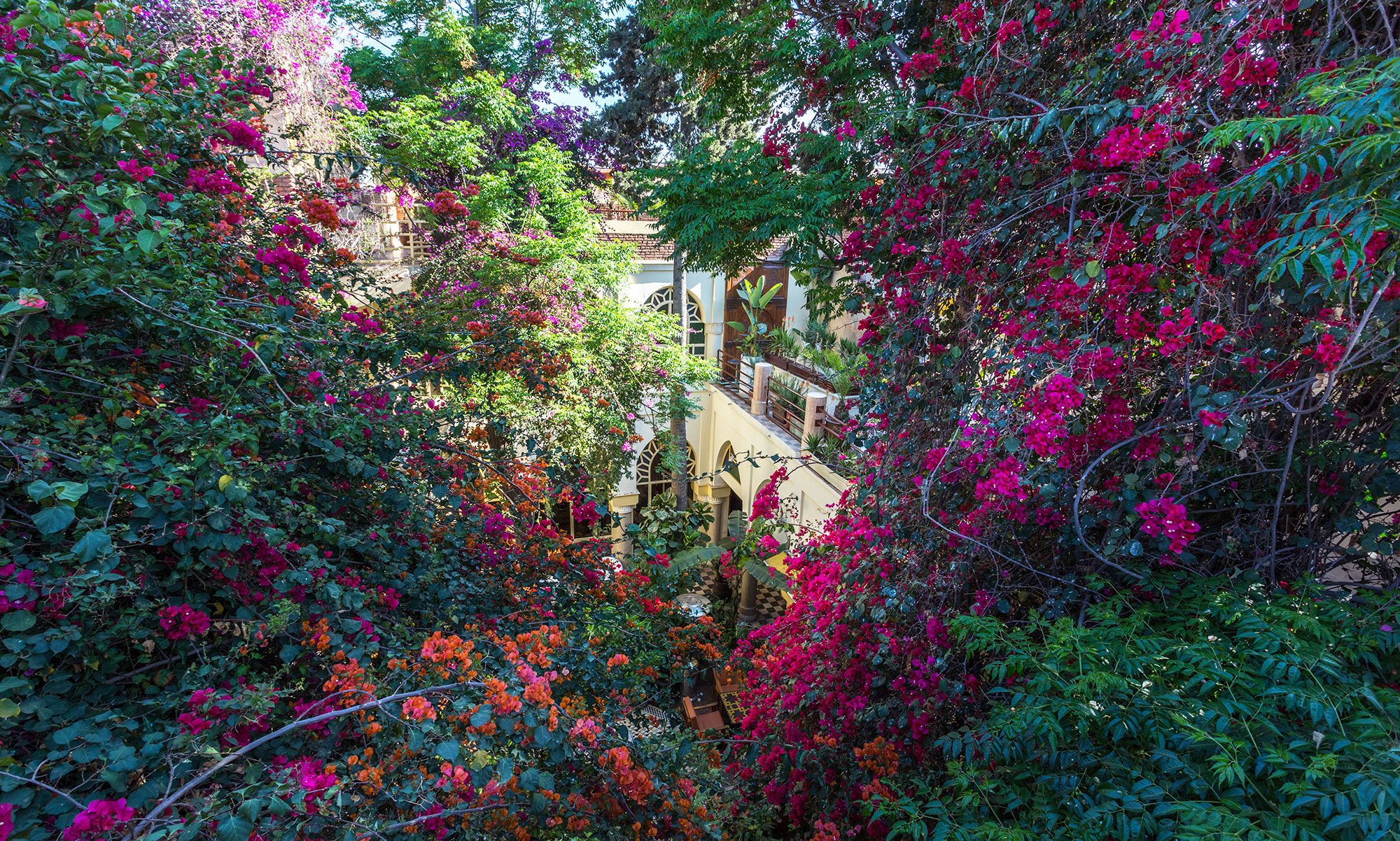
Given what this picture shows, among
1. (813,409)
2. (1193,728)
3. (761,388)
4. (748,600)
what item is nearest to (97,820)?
(1193,728)

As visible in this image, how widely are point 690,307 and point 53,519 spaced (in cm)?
1175

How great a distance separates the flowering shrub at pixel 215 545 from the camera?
146cm

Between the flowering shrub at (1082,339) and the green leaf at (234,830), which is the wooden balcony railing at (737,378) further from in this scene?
the green leaf at (234,830)

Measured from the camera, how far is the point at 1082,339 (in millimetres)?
2299

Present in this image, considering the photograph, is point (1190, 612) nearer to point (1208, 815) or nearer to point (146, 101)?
point (1208, 815)

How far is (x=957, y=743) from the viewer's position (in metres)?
2.21

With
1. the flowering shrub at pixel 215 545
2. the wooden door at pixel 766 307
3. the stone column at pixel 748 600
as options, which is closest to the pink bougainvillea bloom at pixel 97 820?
the flowering shrub at pixel 215 545

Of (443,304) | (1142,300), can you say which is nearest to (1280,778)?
(1142,300)

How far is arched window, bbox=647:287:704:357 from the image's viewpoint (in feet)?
36.8

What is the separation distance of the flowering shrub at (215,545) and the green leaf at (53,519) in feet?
0.04

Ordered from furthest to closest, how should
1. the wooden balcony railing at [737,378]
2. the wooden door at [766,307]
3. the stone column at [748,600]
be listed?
the wooden door at [766,307]
the wooden balcony railing at [737,378]
the stone column at [748,600]

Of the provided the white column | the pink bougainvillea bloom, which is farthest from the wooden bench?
the pink bougainvillea bloom

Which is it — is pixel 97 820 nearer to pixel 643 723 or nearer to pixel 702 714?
pixel 643 723

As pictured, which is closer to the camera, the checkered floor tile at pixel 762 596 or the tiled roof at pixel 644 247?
the checkered floor tile at pixel 762 596
